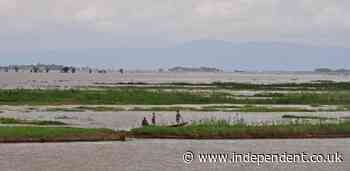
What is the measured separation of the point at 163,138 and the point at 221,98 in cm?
3987

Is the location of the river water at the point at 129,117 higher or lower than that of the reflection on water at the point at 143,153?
higher

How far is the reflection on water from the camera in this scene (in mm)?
27750

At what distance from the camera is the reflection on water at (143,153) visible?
91.0ft

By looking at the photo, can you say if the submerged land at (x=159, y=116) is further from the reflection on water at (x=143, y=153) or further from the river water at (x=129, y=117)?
the reflection on water at (x=143, y=153)

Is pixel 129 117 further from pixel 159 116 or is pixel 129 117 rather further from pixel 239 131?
pixel 239 131

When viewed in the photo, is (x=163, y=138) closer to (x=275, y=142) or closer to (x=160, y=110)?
(x=275, y=142)

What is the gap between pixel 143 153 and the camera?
102 ft

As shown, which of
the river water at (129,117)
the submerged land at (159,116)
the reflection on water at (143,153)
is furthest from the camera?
the river water at (129,117)

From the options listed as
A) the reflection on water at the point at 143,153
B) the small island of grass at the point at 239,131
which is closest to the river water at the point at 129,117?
the small island of grass at the point at 239,131

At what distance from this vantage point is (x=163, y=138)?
36531mm

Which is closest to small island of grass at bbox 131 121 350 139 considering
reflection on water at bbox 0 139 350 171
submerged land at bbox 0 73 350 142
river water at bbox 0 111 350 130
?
submerged land at bbox 0 73 350 142

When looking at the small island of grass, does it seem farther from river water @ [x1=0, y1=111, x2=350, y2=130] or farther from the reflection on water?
river water @ [x1=0, y1=111, x2=350, y2=130]

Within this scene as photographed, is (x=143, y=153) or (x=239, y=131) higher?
(x=239, y=131)

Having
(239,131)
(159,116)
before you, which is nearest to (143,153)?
(239,131)
